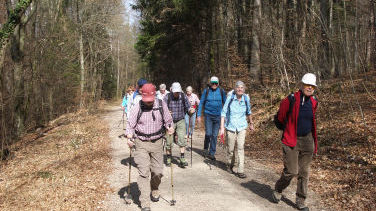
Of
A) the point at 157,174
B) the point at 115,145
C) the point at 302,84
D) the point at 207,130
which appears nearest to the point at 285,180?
the point at 302,84

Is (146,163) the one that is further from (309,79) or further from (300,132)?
(309,79)

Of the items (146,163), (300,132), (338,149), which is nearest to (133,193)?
(146,163)

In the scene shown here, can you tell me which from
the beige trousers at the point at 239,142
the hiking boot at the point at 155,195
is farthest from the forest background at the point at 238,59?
the hiking boot at the point at 155,195

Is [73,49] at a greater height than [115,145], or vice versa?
[73,49]

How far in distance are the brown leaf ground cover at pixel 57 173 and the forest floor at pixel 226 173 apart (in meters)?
0.02

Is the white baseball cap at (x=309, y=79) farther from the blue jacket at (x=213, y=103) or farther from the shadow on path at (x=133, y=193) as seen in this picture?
the shadow on path at (x=133, y=193)

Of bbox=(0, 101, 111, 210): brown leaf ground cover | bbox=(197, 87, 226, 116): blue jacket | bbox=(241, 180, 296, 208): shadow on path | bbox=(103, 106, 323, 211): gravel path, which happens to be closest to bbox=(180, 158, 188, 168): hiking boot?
bbox=(103, 106, 323, 211): gravel path

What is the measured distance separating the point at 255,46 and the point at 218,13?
476 cm

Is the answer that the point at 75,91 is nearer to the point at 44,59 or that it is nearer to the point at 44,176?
the point at 44,59

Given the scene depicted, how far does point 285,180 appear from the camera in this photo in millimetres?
5395

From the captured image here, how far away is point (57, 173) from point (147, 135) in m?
4.34

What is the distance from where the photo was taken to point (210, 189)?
21.1 ft

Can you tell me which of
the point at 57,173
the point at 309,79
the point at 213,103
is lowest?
the point at 57,173

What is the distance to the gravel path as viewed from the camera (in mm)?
5605
